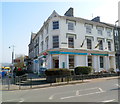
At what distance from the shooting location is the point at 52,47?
72.6ft

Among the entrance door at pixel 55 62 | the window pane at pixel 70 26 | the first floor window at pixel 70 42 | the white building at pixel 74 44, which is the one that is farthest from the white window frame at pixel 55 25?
the entrance door at pixel 55 62

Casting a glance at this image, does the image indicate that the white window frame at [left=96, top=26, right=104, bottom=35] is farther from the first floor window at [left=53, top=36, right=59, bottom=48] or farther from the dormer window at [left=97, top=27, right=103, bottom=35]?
the first floor window at [left=53, top=36, right=59, bottom=48]

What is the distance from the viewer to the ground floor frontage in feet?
71.1

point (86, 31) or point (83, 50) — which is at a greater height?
point (86, 31)

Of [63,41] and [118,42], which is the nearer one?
[63,41]

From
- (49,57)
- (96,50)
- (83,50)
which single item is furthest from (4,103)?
(96,50)

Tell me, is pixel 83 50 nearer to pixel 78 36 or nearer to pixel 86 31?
pixel 78 36

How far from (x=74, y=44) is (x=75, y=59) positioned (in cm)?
297

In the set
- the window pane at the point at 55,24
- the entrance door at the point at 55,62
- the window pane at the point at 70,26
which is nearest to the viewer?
the window pane at the point at 55,24

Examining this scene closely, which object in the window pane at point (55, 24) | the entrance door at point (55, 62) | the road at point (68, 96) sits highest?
the window pane at point (55, 24)

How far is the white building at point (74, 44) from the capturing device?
866 inches

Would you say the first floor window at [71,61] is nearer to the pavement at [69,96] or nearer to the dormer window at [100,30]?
the dormer window at [100,30]

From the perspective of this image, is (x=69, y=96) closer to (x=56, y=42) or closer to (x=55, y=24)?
(x=56, y=42)

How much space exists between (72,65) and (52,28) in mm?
8175
